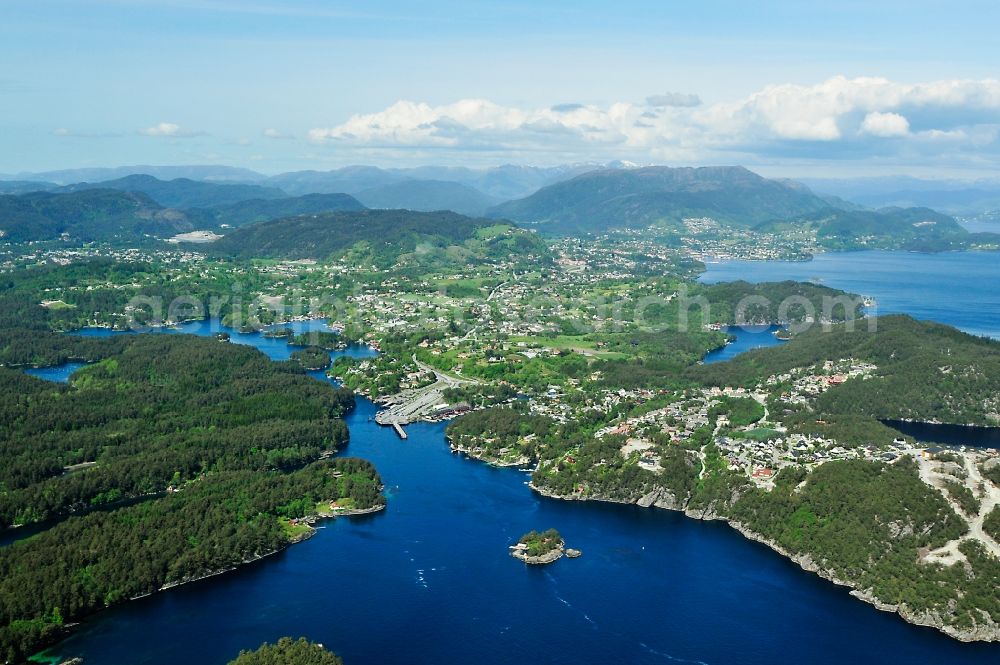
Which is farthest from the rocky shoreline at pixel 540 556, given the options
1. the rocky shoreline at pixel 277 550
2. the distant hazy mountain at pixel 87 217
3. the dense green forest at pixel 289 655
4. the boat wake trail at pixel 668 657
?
the distant hazy mountain at pixel 87 217

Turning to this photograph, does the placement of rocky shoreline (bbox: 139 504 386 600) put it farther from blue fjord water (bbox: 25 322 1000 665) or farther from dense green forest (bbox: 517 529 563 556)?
dense green forest (bbox: 517 529 563 556)

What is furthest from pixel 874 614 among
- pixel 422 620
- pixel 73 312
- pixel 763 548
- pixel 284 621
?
pixel 73 312

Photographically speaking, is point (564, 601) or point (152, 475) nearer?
point (564, 601)

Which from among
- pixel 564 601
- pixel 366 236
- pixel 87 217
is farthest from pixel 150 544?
pixel 87 217

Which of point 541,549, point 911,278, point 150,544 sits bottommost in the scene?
point 911,278

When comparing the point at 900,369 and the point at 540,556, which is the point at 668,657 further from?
the point at 900,369

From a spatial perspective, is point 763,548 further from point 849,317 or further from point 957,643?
point 849,317

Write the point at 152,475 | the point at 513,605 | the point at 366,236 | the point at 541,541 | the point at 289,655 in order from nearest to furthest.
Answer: the point at 289,655 < the point at 513,605 < the point at 541,541 < the point at 152,475 < the point at 366,236

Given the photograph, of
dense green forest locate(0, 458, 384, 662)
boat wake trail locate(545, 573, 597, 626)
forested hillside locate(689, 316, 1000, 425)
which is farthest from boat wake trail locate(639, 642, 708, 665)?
forested hillside locate(689, 316, 1000, 425)
